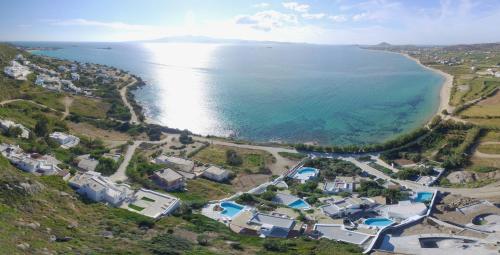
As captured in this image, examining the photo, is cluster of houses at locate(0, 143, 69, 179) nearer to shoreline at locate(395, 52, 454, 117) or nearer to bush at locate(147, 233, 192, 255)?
bush at locate(147, 233, 192, 255)

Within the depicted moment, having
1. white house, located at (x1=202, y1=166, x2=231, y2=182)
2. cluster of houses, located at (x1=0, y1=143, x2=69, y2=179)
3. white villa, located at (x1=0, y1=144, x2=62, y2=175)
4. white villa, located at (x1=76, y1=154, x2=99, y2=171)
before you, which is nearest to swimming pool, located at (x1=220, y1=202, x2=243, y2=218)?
white house, located at (x1=202, y1=166, x2=231, y2=182)

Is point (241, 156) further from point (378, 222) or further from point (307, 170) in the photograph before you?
point (378, 222)

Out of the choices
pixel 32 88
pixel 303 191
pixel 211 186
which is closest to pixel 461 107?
pixel 303 191

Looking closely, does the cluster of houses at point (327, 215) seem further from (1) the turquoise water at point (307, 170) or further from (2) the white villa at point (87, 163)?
(2) the white villa at point (87, 163)

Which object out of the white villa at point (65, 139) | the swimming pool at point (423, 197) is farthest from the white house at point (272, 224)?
the white villa at point (65, 139)

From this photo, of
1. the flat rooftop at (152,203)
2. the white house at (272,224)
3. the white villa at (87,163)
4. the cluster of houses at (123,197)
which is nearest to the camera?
the white house at (272,224)

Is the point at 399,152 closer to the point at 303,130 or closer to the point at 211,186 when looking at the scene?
the point at 303,130
